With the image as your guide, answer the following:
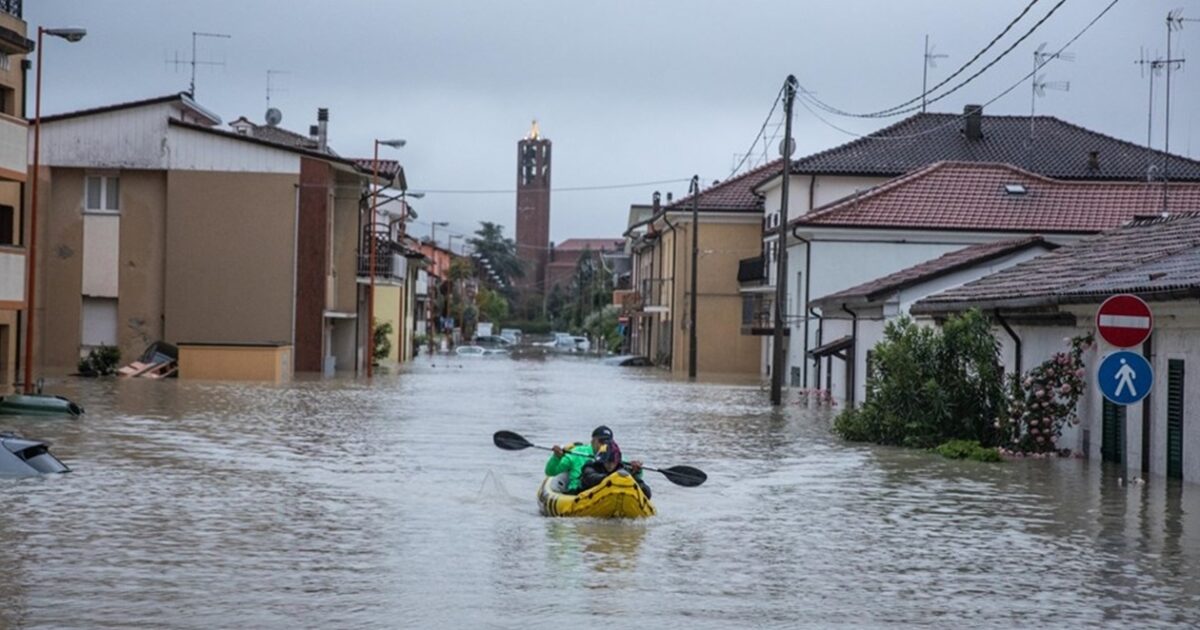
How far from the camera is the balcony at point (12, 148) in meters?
36.1

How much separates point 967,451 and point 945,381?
2.36 metres

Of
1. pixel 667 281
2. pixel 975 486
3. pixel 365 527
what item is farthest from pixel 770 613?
pixel 667 281

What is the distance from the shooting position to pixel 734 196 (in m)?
77.4

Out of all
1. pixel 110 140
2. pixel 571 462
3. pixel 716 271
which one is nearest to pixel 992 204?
pixel 716 271

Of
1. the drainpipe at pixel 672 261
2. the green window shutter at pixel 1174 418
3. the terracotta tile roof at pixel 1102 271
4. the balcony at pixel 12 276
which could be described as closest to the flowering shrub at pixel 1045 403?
the terracotta tile roof at pixel 1102 271

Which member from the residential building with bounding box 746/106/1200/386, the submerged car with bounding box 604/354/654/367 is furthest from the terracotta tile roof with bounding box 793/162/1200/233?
the submerged car with bounding box 604/354/654/367

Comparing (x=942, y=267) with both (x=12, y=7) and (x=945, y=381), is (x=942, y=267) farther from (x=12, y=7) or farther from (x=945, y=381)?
(x=12, y=7)

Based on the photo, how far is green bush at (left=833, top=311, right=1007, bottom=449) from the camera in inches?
1149

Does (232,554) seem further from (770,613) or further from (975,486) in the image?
(975,486)

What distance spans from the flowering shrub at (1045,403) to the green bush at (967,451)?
0.55 m

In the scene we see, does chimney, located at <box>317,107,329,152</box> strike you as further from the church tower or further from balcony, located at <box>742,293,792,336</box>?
the church tower

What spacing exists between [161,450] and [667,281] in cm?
5876

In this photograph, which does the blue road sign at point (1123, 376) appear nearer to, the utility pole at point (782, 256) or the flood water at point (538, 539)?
the flood water at point (538, 539)

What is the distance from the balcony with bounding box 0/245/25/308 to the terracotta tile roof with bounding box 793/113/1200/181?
3423 centimetres
